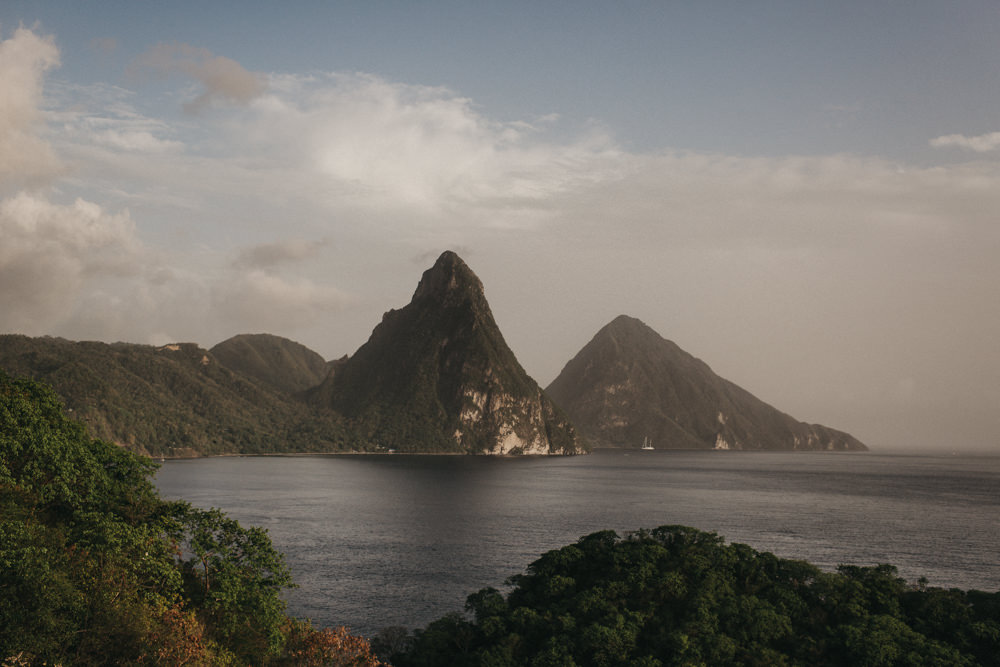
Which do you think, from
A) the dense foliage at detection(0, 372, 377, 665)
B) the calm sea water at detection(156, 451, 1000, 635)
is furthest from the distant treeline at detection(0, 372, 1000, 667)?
the calm sea water at detection(156, 451, 1000, 635)

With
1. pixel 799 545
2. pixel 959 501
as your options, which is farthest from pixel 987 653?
pixel 959 501

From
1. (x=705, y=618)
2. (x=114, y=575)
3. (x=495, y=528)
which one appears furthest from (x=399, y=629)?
(x=495, y=528)

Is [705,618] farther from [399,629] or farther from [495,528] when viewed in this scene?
[495,528]

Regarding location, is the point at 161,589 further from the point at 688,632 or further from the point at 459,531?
the point at 459,531

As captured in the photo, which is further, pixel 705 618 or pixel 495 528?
pixel 495 528

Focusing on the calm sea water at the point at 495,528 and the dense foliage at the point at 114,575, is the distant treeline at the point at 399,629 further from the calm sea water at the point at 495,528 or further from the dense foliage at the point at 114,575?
the calm sea water at the point at 495,528

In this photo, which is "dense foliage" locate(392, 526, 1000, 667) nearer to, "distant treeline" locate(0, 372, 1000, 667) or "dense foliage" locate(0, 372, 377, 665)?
"distant treeline" locate(0, 372, 1000, 667)
